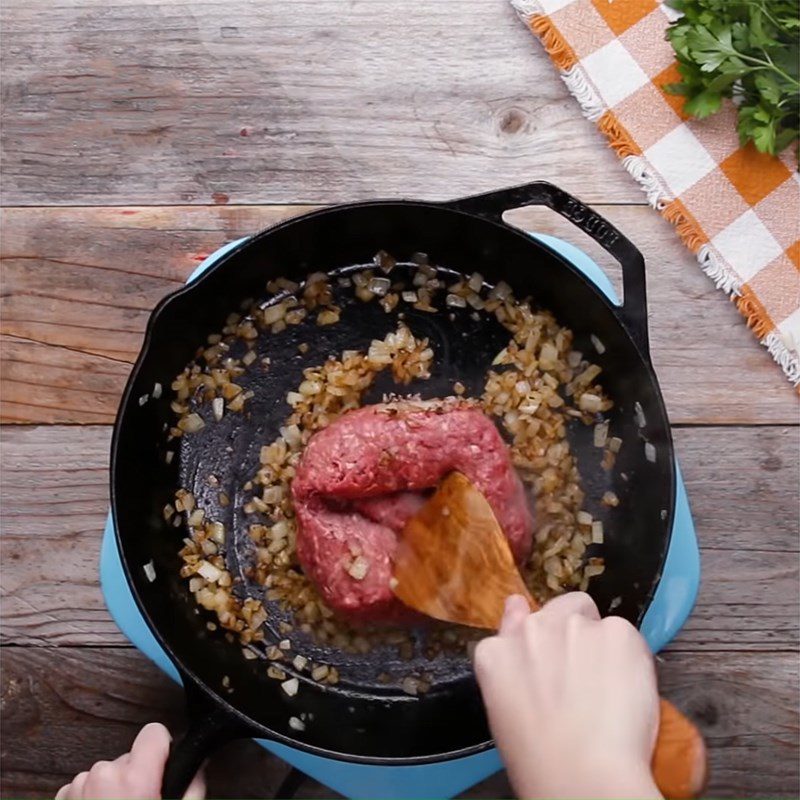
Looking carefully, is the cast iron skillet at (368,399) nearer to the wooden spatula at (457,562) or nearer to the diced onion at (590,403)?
the diced onion at (590,403)

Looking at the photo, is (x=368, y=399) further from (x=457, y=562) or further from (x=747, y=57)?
(x=747, y=57)

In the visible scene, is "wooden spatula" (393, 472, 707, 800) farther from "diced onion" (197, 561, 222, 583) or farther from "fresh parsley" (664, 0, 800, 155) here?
"fresh parsley" (664, 0, 800, 155)

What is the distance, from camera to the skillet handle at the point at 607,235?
114cm

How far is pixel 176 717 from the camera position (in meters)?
1.36

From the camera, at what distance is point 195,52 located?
143cm

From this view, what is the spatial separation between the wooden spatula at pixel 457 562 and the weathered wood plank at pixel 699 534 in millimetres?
367

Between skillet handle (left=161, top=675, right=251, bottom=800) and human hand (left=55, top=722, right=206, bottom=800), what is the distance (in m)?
0.02

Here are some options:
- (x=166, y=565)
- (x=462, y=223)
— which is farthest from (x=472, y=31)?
(x=166, y=565)

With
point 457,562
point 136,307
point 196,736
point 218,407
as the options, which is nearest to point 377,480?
point 457,562

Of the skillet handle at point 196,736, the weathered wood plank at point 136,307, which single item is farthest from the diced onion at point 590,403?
the skillet handle at point 196,736

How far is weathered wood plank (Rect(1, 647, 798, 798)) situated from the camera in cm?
133

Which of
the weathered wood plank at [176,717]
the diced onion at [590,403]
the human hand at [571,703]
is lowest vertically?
the weathered wood plank at [176,717]

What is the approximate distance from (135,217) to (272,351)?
31 cm

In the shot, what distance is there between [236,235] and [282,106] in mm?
215
